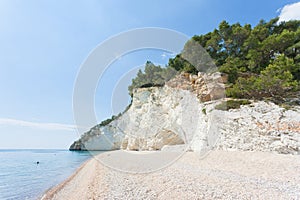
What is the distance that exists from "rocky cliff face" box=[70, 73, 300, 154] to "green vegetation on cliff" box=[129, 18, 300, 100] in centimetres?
185

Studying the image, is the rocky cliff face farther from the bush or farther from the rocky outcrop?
the bush

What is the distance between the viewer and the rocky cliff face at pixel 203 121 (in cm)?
854

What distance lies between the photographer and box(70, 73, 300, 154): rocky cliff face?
8539mm

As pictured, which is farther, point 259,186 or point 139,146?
point 139,146

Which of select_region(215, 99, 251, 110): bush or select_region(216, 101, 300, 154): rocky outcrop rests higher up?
select_region(215, 99, 251, 110): bush

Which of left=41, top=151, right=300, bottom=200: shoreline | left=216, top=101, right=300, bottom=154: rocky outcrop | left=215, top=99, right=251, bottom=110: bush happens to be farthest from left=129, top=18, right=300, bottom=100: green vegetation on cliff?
left=41, top=151, right=300, bottom=200: shoreline

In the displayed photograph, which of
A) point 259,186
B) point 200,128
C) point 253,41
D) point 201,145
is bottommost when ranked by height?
point 259,186

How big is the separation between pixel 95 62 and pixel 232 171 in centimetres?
1113

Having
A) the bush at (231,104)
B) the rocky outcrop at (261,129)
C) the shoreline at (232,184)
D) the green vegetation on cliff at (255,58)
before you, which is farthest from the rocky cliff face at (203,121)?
the green vegetation on cliff at (255,58)

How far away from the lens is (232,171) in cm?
665

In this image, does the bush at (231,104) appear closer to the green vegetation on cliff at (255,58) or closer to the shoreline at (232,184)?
the green vegetation on cliff at (255,58)

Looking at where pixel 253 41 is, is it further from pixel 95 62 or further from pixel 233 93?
pixel 95 62

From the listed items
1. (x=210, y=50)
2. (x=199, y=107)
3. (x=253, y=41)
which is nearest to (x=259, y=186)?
Answer: (x=199, y=107)

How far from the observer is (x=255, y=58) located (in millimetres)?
15930
